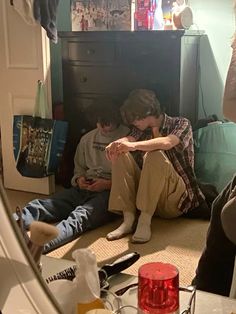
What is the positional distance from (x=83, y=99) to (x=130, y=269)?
0.87 ft

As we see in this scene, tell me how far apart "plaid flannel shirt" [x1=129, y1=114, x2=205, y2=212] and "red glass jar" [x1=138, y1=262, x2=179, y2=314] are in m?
0.14

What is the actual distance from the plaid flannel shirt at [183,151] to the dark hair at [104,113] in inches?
1.3

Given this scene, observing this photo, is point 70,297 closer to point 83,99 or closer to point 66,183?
point 66,183

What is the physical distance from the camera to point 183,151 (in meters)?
0.70

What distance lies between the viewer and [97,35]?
679 millimetres

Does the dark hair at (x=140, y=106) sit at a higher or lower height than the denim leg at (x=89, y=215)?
higher

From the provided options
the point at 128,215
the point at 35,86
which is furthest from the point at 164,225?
the point at 35,86

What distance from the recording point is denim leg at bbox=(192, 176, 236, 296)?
2.18 ft

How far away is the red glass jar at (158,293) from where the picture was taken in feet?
1.93

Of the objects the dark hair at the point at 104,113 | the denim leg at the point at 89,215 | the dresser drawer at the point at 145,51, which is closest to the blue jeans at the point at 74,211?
the denim leg at the point at 89,215

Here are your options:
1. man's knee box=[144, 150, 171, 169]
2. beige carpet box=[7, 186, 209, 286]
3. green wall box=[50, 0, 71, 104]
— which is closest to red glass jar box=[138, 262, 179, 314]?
beige carpet box=[7, 186, 209, 286]

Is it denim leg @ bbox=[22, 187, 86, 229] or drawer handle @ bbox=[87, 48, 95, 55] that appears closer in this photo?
denim leg @ bbox=[22, 187, 86, 229]

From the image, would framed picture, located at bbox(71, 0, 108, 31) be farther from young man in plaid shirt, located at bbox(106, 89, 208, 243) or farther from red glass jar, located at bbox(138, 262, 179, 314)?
red glass jar, located at bbox(138, 262, 179, 314)

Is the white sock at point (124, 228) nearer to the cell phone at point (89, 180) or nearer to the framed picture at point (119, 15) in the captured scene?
the cell phone at point (89, 180)
